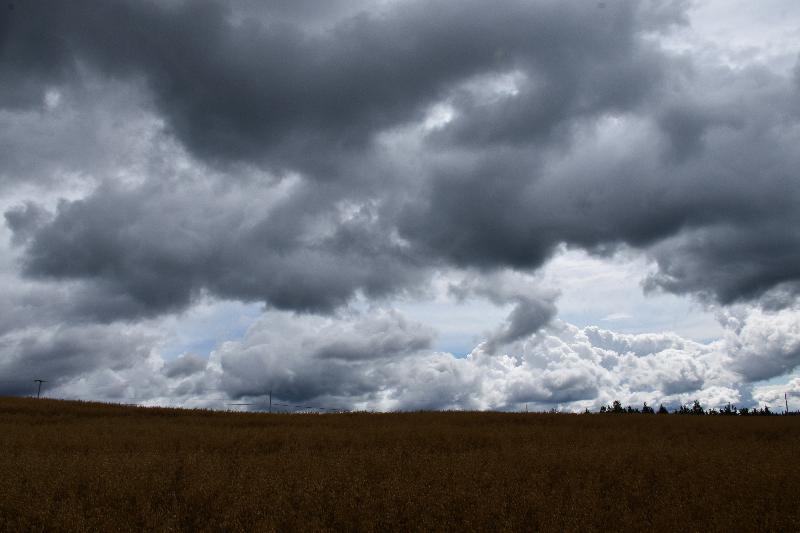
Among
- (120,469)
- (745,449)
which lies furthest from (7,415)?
(745,449)

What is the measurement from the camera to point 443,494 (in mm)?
8805

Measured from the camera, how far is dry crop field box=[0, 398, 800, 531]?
7.83 meters

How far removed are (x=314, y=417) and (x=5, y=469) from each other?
14.9 meters

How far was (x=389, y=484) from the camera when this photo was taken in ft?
30.5

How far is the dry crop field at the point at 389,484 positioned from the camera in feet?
25.7

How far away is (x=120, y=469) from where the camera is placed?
10.5 metres

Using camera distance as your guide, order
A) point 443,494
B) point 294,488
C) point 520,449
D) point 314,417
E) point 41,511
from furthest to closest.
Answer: point 314,417, point 520,449, point 294,488, point 443,494, point 41,511

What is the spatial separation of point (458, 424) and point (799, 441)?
441 inches

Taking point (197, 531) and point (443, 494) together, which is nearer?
point (197, 531)

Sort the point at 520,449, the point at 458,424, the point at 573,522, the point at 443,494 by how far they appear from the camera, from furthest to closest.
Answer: the point at 458,424
the point at 520,449
the point at 443,494
the point at 573,522

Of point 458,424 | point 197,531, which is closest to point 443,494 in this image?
point 197,531

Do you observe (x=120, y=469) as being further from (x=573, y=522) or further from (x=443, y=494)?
(x=573, y=522)

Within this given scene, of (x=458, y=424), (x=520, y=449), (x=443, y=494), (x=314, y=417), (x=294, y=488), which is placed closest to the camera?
(x=443, y=494)

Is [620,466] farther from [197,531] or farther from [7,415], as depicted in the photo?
[7,415]
